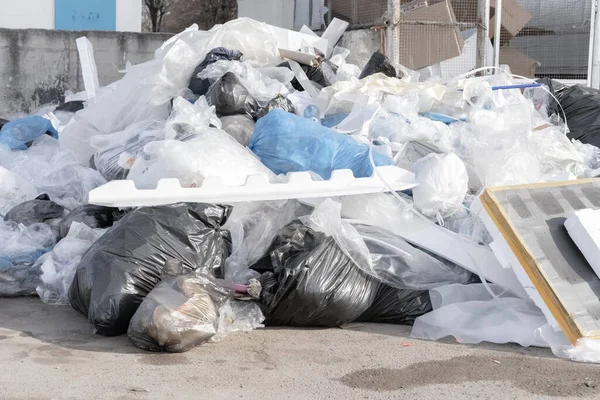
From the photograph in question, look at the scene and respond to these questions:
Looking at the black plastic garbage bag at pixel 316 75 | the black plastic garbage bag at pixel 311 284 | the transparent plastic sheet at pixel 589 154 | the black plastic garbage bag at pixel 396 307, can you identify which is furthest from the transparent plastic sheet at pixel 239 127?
the transparent plastic sheet at pixel 589 154

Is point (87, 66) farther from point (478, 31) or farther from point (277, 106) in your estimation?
point (478, 31)

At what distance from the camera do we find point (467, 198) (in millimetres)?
4078

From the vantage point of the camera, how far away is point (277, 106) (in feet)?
15.9

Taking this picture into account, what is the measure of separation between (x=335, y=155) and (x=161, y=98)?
1.68 metres

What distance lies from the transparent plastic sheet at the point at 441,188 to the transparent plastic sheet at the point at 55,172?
2.06m

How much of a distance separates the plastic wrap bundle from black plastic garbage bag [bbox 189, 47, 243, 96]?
7.52 feet

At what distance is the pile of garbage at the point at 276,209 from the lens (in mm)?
3291

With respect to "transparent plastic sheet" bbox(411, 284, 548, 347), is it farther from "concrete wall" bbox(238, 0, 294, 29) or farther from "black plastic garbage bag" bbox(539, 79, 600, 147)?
"concrete wall" bbox(238, 0, 294, 29)

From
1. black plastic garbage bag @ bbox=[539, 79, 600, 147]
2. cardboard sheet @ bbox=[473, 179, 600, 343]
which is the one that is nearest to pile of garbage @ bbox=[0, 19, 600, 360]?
cardboard sheet @ bbox=[473, 179, 600, 343]

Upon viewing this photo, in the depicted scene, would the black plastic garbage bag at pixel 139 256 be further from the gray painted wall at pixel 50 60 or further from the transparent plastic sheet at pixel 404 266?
the gray painted wall at pixel 50 60

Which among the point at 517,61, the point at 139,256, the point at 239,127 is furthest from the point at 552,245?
the point at 517,61

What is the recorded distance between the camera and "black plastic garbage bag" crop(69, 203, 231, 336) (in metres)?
3.19

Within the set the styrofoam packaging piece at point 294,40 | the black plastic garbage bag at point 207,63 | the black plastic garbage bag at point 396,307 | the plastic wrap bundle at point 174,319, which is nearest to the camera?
the plastic wrap bundle at point 174,319

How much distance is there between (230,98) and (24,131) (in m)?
1.99
